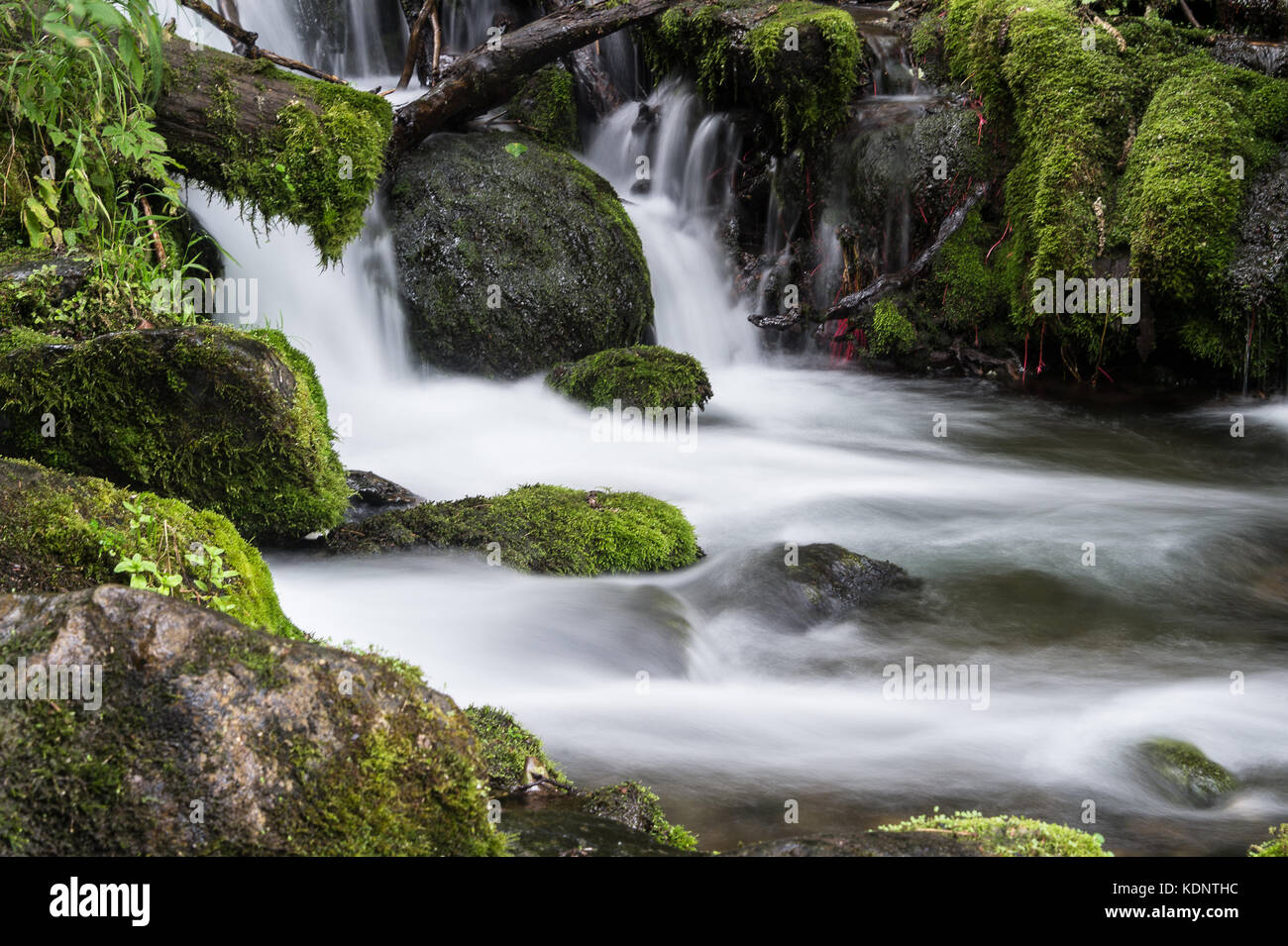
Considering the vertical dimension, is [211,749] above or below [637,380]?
below

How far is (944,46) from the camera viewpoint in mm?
11078

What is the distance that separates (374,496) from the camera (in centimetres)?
634

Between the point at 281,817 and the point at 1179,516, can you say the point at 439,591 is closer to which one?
the point at 281,817

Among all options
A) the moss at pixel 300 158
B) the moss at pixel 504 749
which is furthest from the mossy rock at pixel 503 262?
the moss at pixel 504 749

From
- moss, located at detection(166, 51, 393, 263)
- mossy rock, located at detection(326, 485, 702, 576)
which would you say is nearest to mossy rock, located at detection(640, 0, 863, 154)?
moss, located at detection(166, 51, 393, 263)

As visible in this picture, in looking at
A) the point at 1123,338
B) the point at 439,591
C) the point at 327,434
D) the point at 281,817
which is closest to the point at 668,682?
the point at 439,591

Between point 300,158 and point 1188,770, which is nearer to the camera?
point 1188,770

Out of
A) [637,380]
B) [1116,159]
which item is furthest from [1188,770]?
[1116,159]

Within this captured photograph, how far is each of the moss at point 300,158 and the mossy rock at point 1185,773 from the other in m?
6.34

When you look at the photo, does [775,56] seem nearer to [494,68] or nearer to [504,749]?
[494,68]

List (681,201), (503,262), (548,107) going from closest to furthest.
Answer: (503,262), (548,107), (681,201)

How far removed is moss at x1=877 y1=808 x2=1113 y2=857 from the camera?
2.31m

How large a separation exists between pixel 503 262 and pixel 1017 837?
7828 mm

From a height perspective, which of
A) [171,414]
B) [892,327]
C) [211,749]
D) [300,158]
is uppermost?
[300,158]
